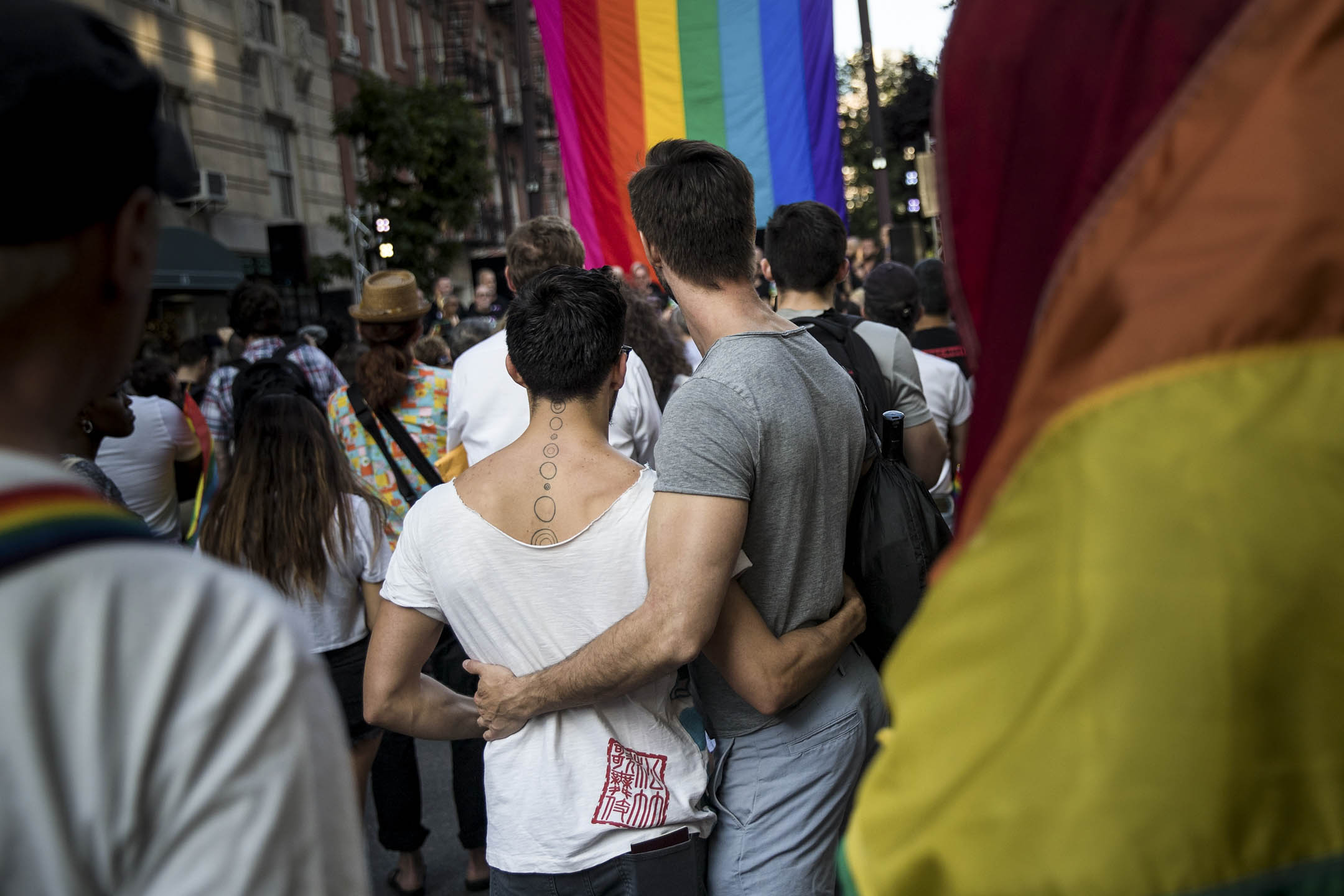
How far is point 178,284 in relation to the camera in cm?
1684

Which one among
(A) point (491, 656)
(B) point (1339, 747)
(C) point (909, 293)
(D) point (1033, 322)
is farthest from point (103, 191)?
(C) point (909, 293)

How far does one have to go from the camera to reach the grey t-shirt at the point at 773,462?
2.23 meters

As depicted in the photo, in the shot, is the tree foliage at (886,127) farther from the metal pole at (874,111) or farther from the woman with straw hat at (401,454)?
the woman with straw hat at (401,454)

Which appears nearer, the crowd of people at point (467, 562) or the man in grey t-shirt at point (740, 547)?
the crowd of people at point (467, 562)

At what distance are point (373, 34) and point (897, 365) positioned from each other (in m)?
29.6

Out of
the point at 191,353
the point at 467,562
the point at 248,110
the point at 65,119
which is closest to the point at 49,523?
the point at 65,119

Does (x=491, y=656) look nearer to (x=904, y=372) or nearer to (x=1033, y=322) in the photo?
(x=1033, y=322)

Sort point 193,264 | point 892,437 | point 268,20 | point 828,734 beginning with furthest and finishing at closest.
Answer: point 268,20 < point 193,264 < point 892,437 < point 828,734

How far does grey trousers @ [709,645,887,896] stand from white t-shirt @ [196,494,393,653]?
1.95 metres

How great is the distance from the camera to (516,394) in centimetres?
421

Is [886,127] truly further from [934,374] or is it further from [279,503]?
[279,503]

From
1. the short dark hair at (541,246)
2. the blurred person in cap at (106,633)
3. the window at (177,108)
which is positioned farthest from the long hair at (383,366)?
the window at (177,108)

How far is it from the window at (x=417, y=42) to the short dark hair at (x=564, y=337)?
107 ft

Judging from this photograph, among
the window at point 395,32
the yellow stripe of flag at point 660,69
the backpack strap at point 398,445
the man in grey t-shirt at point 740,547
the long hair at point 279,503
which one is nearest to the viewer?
the man in grey t-shirt at point 740,547
